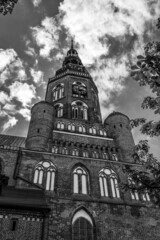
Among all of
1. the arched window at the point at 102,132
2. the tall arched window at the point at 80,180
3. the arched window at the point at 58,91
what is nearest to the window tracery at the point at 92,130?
the arched window at the point at 102,132

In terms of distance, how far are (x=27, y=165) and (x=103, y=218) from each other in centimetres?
709

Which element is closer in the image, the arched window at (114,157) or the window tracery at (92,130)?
the arched window at (114,157)

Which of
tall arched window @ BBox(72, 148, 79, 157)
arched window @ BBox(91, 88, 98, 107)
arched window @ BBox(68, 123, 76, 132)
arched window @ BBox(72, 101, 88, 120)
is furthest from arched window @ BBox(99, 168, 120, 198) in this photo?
arched window @ BBox(91, 88, 98, 107)

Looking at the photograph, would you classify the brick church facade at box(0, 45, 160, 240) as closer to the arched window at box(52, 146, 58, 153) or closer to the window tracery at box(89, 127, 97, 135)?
the arched window at box(52, 146, 58, 153)

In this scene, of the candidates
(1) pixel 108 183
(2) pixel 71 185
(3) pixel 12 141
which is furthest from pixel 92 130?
(3) pixel 12 141

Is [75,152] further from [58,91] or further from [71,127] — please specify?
[58,91]

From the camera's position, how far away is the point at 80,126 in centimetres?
2302

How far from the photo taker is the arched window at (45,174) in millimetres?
16000

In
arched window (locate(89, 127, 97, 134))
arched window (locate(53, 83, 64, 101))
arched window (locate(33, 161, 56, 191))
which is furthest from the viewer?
arched window (locate(53, 83, 64, 101))

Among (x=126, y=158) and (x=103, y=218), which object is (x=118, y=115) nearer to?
(x=126, y=158)

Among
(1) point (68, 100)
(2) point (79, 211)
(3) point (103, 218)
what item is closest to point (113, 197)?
(3) point (103, 218)

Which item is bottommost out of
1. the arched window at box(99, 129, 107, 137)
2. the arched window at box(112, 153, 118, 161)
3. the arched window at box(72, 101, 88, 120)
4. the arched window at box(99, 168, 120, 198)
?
the arched window at box(99, 168, 120, 198)

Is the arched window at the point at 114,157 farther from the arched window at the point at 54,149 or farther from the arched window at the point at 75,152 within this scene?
the arched window at the point at 54,149

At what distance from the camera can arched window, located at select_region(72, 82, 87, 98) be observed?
29.1 meters
